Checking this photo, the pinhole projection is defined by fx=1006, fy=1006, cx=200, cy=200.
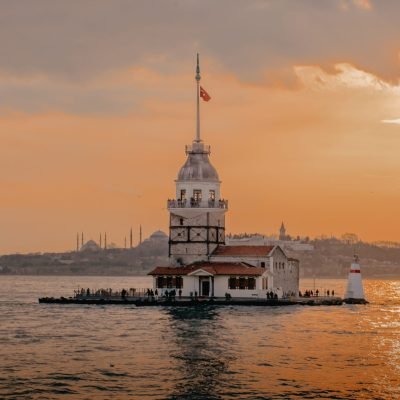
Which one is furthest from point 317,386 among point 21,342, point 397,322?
point 397,322

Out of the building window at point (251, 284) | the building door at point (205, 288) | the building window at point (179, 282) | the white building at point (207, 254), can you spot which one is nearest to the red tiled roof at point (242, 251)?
the white building at point (207, 254)

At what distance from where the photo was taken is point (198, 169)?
12412 cm

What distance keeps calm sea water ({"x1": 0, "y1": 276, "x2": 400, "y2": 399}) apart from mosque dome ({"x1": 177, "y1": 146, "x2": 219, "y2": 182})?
23.6 m

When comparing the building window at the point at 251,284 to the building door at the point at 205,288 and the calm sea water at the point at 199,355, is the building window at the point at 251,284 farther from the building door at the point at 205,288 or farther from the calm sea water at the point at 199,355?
the calm sea water at the point at 199,355

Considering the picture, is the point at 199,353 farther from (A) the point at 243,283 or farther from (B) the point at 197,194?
(B) the point at 197,194

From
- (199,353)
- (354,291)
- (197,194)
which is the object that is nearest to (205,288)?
(197,194)

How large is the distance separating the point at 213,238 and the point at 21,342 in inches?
1957

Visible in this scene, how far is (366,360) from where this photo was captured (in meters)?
65.1

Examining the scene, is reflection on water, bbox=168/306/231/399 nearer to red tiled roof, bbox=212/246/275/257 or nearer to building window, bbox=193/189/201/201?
red tiled roof, bbox=212/246/275/257

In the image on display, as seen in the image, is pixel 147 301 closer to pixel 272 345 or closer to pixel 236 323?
pixel 236 323

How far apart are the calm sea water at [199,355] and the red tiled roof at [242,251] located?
1547 centimetres

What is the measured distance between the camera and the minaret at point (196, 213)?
121m

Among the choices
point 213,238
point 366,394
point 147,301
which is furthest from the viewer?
point 213,238

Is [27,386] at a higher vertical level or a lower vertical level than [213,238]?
lower
